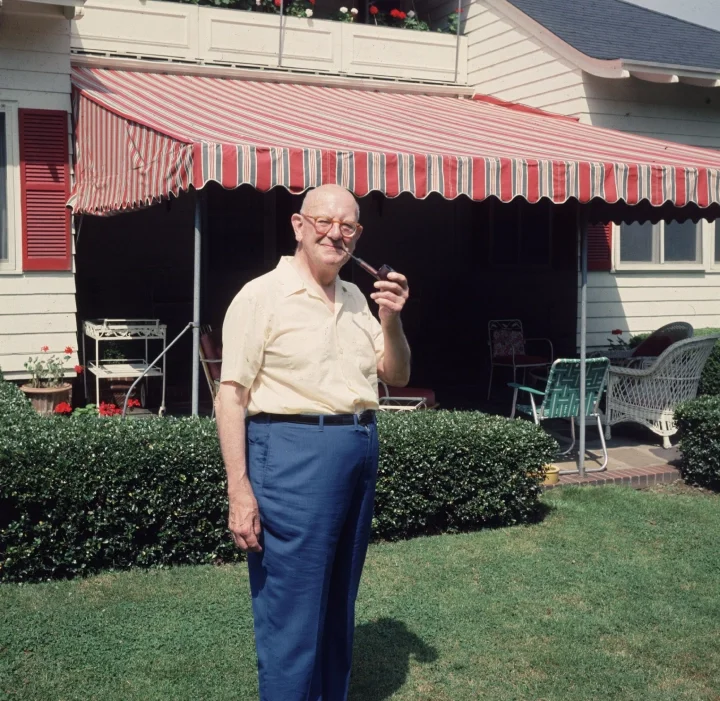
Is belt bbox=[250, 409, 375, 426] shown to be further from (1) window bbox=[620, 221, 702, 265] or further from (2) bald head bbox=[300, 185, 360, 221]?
(1) window bbox=[620, 221, 702, 265]

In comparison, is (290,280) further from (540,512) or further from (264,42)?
(264,42)

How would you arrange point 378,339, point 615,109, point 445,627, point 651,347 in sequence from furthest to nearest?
point 615,109 < point 651,347 < point 445,627 < point 378,339

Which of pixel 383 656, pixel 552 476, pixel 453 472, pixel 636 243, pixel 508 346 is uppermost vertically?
pixel 636 243

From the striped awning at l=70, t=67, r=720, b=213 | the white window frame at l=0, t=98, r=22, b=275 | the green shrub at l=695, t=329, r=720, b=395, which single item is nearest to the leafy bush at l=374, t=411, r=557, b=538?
the striped awning at l=70, t=67, r=720, b=213

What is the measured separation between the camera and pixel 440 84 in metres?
11.8

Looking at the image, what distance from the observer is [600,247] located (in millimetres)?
11531

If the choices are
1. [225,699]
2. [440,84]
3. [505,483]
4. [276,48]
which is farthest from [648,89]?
[225,699]

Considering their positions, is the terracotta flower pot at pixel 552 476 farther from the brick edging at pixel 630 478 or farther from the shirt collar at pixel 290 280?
the shirt collar at pixel 290 280

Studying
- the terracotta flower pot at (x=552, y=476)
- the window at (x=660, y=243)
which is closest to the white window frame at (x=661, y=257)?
the window at (x=660, y=243)

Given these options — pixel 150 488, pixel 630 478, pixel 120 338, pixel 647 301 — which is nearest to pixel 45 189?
pixel 120 338

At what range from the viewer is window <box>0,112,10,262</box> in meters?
8.59

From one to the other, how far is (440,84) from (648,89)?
7.99 ft

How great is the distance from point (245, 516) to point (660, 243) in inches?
393

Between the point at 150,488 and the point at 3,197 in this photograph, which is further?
the point at 3,197
